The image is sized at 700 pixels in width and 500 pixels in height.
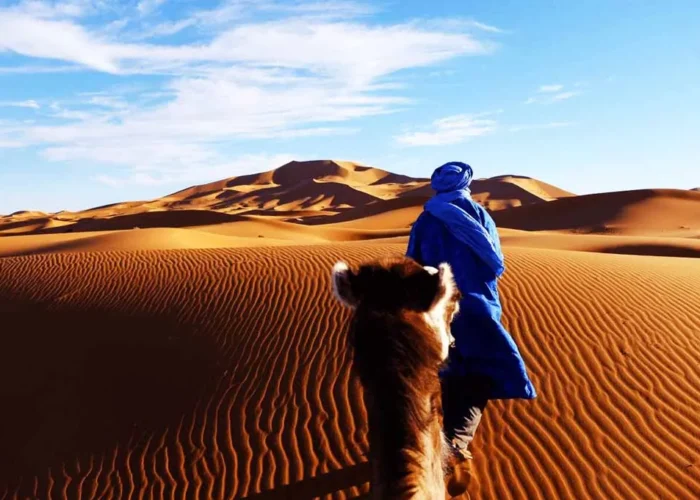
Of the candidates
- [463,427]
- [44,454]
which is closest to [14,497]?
[44,454]

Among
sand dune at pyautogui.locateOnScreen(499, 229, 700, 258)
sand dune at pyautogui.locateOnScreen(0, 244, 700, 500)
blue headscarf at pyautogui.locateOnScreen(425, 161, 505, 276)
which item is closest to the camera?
blue headscarf at pyautogui.locateOnScreen(425, 161, 505, 276)

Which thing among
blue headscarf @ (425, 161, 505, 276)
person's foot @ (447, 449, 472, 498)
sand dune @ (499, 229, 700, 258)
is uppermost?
blue headscarf @ (425, 161, 505, 276)

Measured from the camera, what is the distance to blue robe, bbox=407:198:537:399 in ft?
14.0

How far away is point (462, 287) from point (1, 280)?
1208cm

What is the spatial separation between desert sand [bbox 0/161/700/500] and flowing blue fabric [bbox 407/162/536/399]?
1822mm

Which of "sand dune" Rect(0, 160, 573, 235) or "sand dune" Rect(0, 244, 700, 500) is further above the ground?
"sand dune" Rect(0, 160, 573, 235)

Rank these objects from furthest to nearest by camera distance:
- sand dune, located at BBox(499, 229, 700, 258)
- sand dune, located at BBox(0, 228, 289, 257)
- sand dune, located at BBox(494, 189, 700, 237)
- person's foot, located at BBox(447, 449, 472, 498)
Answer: sand dune, located at BBox(494, 189, 700, 237) < sand dune, located at BBox(0, 228, 289, 257) < sand dune, located at BBox(499, 229, 700, 258) < person's foot, located at BBox(447, 449, 472, 498)

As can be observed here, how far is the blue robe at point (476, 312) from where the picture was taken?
427 centimetres

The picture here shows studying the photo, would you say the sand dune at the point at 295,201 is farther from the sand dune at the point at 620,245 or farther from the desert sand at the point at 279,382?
the desert sand at the point at 279,382

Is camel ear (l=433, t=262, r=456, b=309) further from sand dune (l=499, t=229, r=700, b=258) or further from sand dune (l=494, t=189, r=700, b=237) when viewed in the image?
sand dune (l=494, t=189, r=700, b=237)

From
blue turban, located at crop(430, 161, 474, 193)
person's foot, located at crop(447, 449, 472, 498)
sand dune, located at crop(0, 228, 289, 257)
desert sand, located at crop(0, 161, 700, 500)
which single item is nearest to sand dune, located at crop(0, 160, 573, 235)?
sand dune, located at crop(0, 228, 289, 257)

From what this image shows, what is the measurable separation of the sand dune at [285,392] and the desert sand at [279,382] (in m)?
0.02

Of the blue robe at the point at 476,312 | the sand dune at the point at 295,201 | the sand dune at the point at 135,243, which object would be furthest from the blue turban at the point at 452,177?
the sand dune at the point at 295,201

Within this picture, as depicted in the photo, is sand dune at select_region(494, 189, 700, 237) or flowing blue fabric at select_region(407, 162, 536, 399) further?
sand dune at select_region(494, 189, 700, 237)
